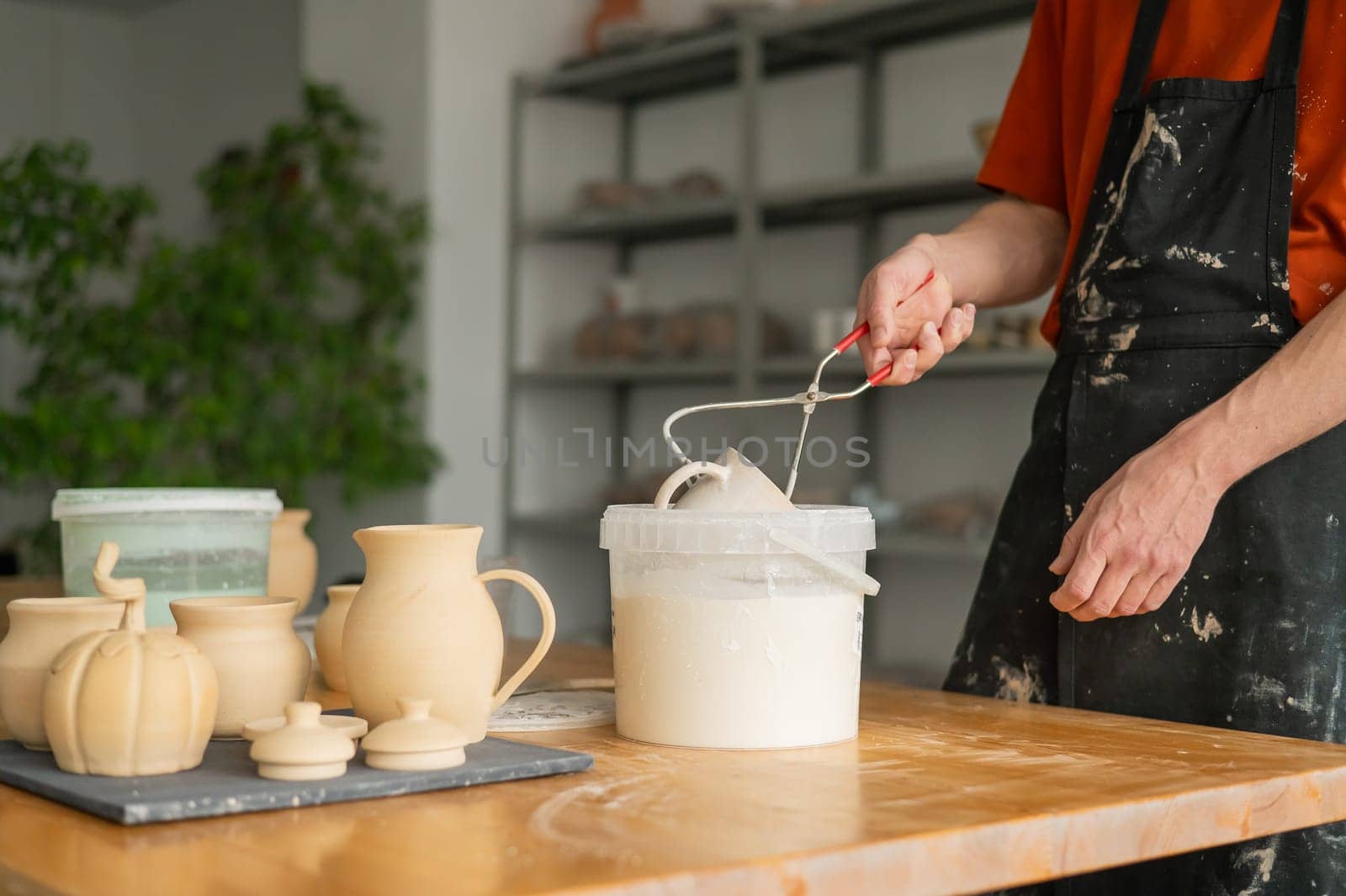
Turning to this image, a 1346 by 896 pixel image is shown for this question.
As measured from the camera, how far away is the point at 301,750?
833 millimetres

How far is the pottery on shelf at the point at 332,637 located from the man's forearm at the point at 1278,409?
722mm

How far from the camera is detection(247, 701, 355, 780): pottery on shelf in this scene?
83 centimetres

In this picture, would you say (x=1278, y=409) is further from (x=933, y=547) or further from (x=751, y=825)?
(x=933, y=547)

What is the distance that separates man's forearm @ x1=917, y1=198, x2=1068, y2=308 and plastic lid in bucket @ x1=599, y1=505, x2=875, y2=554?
0.49 m

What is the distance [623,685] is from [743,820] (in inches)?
11.6

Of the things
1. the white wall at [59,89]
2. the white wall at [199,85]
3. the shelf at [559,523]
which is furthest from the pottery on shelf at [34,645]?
the white wall at [59,89]

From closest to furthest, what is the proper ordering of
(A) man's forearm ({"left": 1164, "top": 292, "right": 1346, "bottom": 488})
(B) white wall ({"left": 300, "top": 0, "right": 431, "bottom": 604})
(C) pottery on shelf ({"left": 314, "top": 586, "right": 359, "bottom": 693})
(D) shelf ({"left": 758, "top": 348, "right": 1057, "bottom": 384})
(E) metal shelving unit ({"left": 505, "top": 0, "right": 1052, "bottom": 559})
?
1. (A) man's forearm ({"left": 1164, "top": 292, "right": 1346, "bottom": 488})
2. (C) pottery on shelf ({"left": 314, "top": 586, "right": 359, "bottom": 693})
3. (D) shelf ({"left": 758, "top": 348, "right": 1057, "bottom": 384})
4. (E) metal shelving unit ({"left": 505, "top": 0, "right": 1052, "bottom": 559})
5. (B) white wall ({"left": 300, "top": 0, "right": 431, "bottom": 604})

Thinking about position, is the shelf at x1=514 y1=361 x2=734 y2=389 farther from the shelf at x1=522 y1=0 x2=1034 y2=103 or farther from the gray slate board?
the gray slate board

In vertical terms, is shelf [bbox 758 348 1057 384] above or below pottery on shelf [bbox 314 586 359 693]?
above

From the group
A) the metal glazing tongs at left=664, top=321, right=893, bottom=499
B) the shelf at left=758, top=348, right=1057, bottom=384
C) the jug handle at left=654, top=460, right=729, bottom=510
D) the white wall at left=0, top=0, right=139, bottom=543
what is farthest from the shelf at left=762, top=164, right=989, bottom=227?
the white wall at left=0, top=0, right=139, bottom=543

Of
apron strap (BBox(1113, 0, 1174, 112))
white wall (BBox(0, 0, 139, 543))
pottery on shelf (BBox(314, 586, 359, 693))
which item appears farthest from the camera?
white wall (BBox(0, 0, 139, 543))

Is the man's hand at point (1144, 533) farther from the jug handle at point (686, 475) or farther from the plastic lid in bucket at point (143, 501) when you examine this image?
the plastic lid in bucket at point (143, 501)

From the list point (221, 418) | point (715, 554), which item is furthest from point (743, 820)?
point (221, 418)

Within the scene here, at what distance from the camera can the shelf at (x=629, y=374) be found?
380 cm
